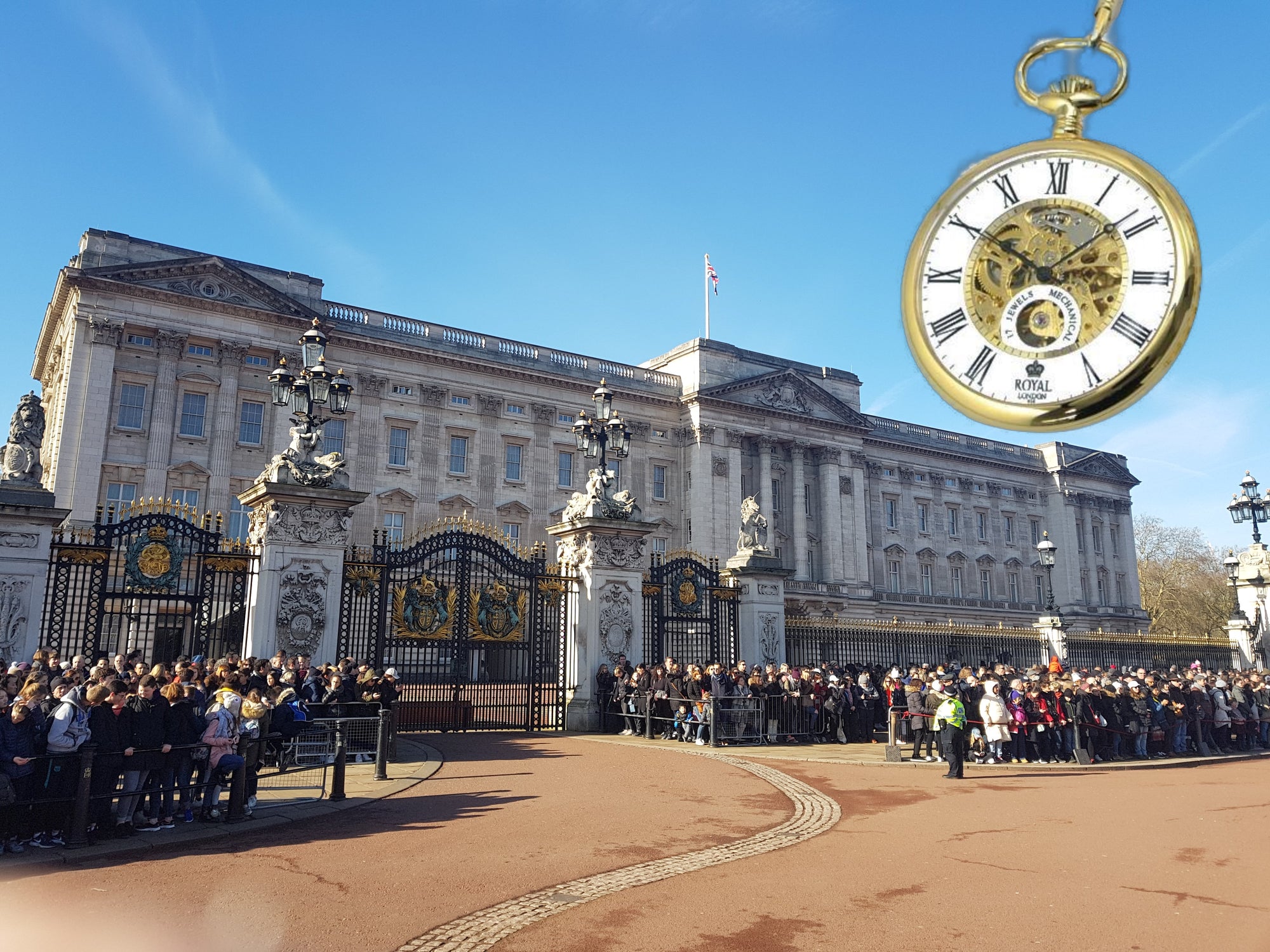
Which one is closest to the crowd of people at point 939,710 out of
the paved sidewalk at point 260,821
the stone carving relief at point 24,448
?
the paved sidewalk at point 260,821

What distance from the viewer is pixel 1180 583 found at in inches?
3187

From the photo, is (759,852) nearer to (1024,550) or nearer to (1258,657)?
(1258,657)

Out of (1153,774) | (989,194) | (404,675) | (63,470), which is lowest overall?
(1153,774)

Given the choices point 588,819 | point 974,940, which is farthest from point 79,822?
point 974,940

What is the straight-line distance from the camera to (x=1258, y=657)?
114 ft

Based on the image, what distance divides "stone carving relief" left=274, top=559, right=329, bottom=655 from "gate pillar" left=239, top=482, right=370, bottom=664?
0.01 metres

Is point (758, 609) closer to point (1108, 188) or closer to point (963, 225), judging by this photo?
point (963, 225)

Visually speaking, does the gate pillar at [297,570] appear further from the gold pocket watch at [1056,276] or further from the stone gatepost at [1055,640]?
the stone gatepost at [1055,640]

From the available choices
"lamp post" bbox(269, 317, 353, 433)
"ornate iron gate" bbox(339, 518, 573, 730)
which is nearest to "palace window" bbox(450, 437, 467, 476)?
"ornate iron gate" bbox(339, 518, 573, 730)

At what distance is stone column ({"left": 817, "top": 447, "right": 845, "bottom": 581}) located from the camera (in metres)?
64.7

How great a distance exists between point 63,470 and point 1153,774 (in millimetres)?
41496

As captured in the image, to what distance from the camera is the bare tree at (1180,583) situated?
74.6m

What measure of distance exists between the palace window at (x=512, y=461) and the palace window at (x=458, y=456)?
2.31m

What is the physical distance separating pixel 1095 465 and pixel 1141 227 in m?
91.5
